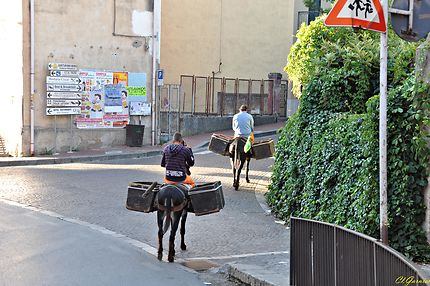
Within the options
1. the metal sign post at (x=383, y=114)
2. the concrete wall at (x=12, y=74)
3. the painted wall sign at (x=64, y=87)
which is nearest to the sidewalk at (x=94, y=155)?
the concrete wall at (x=12, y=74)

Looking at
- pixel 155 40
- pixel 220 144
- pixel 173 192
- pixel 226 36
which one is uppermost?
pixel 226 36

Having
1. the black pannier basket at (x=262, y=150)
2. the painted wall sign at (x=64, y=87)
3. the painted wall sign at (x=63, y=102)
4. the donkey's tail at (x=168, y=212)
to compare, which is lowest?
the donkey's tail at (x=168, y=212)

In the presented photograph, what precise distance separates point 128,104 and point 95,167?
5.70 metres

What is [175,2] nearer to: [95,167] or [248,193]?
[95,167]

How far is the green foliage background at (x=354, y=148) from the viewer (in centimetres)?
950

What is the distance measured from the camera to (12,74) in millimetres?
23422

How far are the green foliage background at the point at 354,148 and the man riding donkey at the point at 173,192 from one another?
8.19ft

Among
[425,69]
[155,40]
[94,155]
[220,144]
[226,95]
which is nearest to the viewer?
[425,69]

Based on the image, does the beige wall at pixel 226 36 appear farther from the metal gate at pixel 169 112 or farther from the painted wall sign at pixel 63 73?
the painted wall sign at pixel 63 73

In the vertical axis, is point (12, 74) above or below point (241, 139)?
above

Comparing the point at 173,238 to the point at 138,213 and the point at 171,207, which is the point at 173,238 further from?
the point at 138,213

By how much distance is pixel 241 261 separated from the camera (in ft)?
32.6

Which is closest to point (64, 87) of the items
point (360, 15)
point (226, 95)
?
point (226, 95)

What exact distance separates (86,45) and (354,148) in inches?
632
